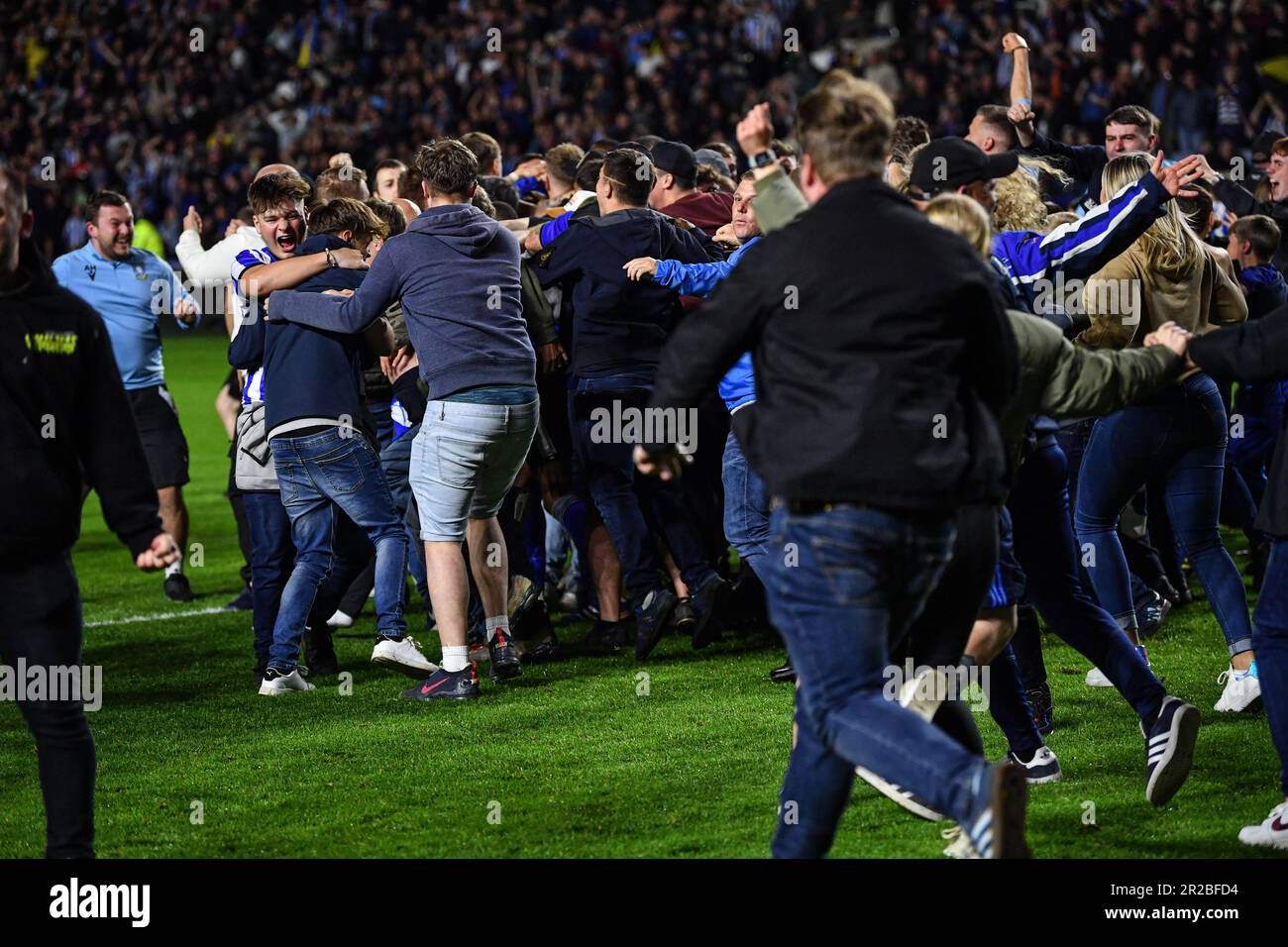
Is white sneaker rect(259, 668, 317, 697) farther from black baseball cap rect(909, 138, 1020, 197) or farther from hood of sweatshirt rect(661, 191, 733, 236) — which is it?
black baseball cap rect(909, 138, 1020, 197)

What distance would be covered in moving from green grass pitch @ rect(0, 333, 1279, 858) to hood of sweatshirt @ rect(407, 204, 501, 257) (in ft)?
6.12

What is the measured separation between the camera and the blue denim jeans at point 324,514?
7012 mm

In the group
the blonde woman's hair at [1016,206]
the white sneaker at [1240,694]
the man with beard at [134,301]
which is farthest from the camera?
the man with beard at [134,301]

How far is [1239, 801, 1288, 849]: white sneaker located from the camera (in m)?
4.61

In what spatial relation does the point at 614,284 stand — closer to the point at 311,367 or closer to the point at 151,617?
the point at 311,367


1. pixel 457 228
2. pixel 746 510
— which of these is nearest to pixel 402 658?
pixel 746 510

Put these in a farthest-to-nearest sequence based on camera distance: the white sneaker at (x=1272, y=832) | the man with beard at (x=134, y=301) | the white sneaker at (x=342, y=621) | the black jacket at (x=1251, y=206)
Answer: the black jacket at (x=1251, y=206)
the man with beard at (x=134, y=301)
the white sneaker at (x=342, y=621)
the white sneaker at (x=1272, y=832)

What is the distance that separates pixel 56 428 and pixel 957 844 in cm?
256

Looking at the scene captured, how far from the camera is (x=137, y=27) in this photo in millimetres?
32438

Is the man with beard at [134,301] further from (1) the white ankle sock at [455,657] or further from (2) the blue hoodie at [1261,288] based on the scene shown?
(2) the blue hoodie at [1261,288]

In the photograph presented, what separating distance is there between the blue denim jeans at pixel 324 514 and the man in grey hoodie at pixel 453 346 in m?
0.36

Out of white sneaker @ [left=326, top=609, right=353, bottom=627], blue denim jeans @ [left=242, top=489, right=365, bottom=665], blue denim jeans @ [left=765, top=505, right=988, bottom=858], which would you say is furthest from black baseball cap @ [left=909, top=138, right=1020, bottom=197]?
white sneaker @ [left=326, top=609, right=353, bottom=627]
